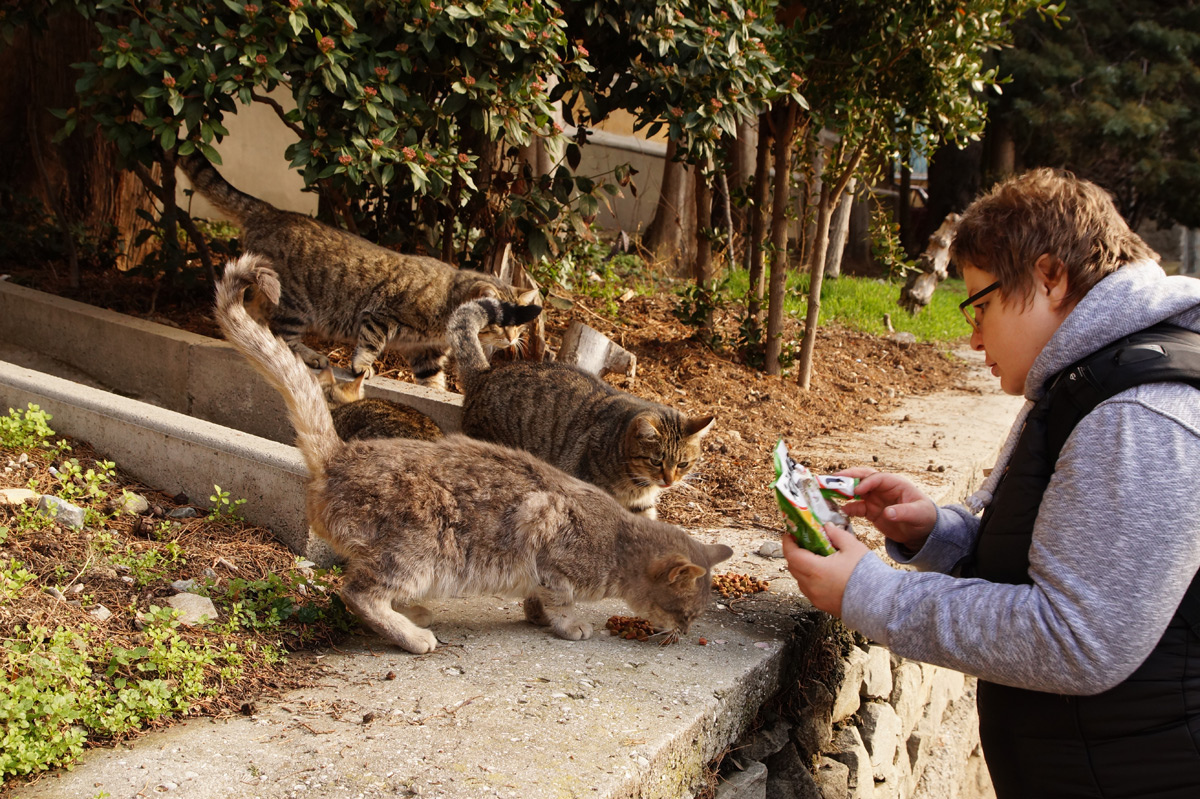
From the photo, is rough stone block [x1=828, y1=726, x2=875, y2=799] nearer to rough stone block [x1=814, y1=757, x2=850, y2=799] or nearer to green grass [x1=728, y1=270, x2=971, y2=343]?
rough stone block [x1=814, y1=757, x2=850, y2=799]

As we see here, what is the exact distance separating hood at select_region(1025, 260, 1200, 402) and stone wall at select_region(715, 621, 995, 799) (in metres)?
1.58

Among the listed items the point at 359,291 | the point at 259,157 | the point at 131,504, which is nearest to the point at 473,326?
the point at 359,291

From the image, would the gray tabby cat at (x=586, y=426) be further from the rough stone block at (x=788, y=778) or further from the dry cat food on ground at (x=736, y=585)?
the rough stone block at (x=788, y=778)

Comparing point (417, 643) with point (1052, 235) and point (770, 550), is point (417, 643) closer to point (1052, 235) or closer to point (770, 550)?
point (770, 550)

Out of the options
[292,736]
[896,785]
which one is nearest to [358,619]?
[292,736]

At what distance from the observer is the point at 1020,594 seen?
2133mm

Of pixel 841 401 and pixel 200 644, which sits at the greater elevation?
pixel 841 401

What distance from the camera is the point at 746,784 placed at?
286 centimetres

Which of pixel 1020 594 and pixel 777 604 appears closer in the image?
pixel 1020 594

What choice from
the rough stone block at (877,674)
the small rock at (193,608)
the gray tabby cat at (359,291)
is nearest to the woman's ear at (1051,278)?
the rough stone block at (877,674)

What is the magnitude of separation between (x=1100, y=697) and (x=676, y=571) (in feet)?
4.43

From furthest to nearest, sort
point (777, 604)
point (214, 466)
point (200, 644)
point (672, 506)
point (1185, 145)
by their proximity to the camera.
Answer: point (1185, 145), point (672, 506), point (214, 466), point (777, 604), point (200, 644)

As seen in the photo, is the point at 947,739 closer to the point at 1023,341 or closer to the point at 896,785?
the point at 896,785

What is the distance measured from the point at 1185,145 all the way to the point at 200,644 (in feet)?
62.6
